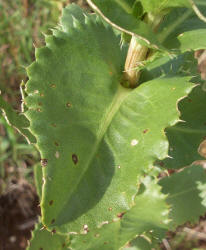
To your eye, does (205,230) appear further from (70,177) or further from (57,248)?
(70,177)

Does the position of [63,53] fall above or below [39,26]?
above

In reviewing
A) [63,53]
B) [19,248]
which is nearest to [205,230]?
[19,248]

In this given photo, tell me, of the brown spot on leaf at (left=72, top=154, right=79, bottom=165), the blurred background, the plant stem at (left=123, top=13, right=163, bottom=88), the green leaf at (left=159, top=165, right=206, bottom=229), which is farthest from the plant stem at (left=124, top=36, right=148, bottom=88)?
the blurred background

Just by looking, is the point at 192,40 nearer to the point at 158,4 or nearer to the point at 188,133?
the point at 158,4

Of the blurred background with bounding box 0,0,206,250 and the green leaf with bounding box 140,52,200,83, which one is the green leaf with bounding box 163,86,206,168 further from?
the blurred background with bounding box 0,0,206,250

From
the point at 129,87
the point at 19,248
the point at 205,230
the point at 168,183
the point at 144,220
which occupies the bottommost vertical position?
the point at 205,230

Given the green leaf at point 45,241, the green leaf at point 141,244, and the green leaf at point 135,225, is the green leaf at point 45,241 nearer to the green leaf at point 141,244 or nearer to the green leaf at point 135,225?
the green leaf at point 135,225
